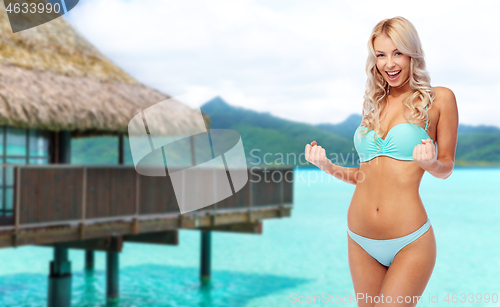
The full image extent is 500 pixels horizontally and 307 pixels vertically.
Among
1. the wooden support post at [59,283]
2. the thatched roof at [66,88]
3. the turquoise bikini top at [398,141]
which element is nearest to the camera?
the turquoise bikini top at [398,141]

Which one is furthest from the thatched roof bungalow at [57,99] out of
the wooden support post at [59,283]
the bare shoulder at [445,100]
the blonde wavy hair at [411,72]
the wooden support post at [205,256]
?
the bare shoulder at [445,100]

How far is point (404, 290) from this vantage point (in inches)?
80.0

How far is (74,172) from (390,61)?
Result: 759cm

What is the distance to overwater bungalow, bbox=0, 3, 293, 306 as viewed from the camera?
27.9 ft

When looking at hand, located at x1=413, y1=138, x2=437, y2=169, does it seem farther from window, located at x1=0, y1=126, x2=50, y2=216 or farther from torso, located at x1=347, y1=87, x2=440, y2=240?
window, located at x1=0, y1=126, x2=50, y2=216

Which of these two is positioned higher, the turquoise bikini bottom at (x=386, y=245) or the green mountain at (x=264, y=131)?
the green mountain at (x=264, y=131)

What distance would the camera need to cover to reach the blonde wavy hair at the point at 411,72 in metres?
2.07

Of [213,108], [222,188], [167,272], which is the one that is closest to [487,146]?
[213,108]

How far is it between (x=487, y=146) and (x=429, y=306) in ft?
196

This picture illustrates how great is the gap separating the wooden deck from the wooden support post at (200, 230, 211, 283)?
405 cm

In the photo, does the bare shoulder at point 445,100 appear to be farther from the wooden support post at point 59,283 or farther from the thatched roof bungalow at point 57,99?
the wooden support post at point 59,283

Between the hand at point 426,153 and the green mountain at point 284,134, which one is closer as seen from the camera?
→ the hand at point 426,153

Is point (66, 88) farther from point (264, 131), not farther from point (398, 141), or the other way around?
point (264, 131)

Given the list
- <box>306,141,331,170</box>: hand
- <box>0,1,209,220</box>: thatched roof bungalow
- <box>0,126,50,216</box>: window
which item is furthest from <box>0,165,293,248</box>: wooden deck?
<box>306,141,331,170</box>: hand
